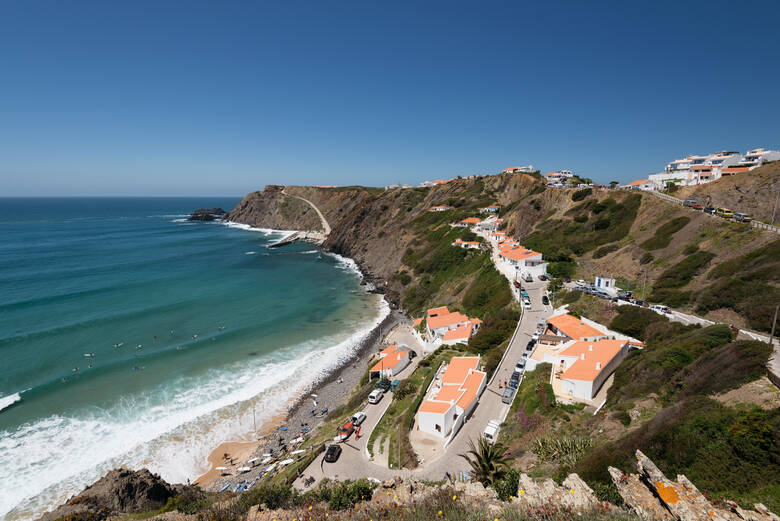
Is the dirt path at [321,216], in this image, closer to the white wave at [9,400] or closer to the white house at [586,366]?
the white wave at [9,400]

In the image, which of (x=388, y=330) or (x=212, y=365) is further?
Result: (x=388, y=330)

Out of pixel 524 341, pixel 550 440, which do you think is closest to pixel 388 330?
pixel 524 341

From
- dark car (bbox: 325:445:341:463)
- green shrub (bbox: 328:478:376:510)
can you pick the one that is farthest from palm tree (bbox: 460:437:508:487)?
dark car (bbox: 325:445:341:463)

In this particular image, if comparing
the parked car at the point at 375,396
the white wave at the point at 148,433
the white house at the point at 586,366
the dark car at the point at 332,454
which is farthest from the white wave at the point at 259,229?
the white house at the point at 586,366

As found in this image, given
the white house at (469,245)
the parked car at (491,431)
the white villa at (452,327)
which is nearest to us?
the parked car at (491,431)

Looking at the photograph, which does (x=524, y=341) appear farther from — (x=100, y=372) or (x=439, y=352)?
(x=100, y=372)

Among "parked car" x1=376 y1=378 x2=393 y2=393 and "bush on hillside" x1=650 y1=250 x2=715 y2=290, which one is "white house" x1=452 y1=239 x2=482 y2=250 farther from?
"parked car" x1=376 y1=378 x2=393 y2=393

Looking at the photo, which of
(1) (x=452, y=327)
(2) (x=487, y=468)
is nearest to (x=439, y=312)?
(1) (x=452, y=327)

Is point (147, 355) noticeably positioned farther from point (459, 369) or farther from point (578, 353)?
point (578, 353)
